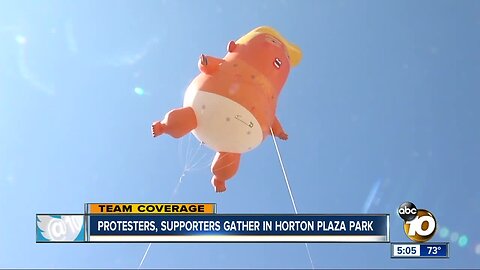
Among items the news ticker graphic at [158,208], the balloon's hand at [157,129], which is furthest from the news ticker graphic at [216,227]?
the balloon's hand at [157,129]

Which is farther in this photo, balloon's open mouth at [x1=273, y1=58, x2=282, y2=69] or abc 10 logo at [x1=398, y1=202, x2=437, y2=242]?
balloon's open mouth at [x1=273, y1=58, x2=282, y2=69]

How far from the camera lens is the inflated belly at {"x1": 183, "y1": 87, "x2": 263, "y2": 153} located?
23.8 feet

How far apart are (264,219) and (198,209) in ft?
3.41

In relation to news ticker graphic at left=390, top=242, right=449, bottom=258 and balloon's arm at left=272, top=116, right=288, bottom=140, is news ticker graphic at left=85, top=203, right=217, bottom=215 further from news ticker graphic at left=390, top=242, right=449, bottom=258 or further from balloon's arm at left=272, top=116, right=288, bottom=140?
news ticker graphic at left=390, top=242, right=449, bottom=258

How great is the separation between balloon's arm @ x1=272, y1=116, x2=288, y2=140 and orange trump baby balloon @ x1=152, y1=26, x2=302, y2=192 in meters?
0.36

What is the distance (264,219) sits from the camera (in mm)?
7645

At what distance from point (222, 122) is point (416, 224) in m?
3.47

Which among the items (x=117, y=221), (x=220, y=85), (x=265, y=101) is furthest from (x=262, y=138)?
(x=117, y=221)

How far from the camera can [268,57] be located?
804 cm

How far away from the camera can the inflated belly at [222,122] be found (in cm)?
724

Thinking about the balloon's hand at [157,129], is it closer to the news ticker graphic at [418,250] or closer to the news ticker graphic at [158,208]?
the news ticker graphic at [158,208]

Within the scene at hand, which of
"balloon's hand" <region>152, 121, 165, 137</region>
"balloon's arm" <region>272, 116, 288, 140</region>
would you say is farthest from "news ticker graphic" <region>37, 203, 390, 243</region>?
"balloon's arm" <region>272, 116, 288, 140</region>

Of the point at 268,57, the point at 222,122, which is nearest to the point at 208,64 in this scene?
the point at 222,122

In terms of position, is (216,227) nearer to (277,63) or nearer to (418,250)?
(277,63)
